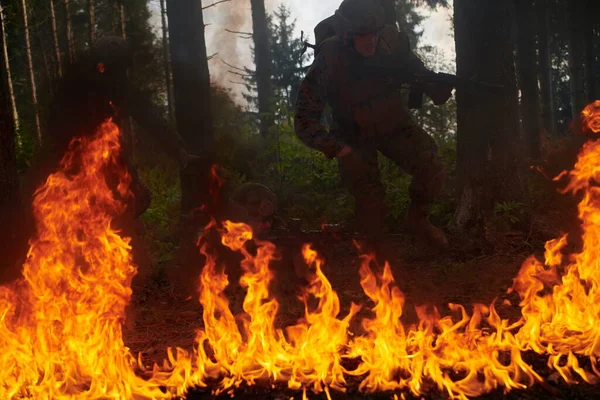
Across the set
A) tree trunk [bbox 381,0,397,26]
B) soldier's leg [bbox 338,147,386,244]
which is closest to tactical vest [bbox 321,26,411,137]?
soldier's leg [bbox 338,147,386,244]

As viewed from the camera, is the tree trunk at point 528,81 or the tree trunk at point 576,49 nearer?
the tree trunk at point 528,81

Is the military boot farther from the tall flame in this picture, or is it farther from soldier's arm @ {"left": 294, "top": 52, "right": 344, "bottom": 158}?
the tall flame

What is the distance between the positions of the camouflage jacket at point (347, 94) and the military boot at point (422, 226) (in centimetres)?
94

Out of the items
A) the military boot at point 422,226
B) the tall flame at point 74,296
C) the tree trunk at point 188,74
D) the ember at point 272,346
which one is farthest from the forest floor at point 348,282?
the tree trunk at point 188,74

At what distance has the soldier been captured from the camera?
541cm

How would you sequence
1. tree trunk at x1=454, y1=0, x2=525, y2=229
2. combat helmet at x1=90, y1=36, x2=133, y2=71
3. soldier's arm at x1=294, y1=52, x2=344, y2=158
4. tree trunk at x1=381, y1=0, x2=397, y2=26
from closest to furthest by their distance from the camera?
soldier's arm at x1=294, y1=52, x2=344, y2=158
combat helmet at x1=90, y1=36, x2=133, y2=71
tree trunk at x1=454, y1=0, x2=525, y2=229
tree trunk at x1=381, y1=0, x2=397, y2=26

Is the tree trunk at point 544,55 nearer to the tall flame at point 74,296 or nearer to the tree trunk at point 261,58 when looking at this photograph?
the tree trunk at point 261,58

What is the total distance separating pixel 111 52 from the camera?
5.91 meters

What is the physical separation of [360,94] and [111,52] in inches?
101

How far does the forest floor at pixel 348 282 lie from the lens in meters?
5.55

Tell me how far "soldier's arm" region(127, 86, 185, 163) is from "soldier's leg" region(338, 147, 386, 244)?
1831 mm

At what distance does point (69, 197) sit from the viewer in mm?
5664

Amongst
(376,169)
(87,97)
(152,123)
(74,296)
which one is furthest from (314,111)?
(74,296)

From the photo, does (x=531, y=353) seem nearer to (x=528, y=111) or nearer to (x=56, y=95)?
(x=56, y=95)
